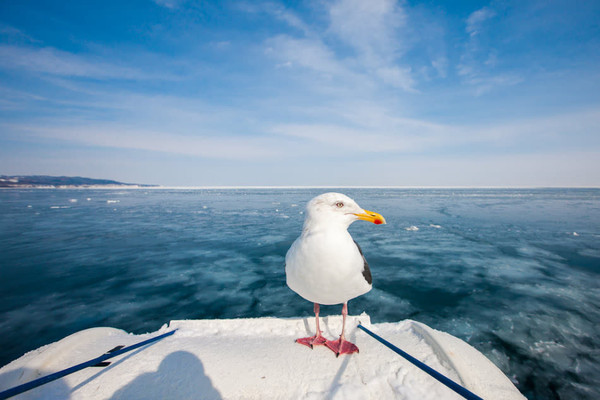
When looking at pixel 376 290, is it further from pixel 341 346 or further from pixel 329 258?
pixel 329 258

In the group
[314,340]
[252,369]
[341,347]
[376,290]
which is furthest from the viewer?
[376,290]

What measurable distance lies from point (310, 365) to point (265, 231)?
10.3m

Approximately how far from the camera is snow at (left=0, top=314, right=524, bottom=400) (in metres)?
2.13

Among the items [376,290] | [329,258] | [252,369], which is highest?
[329,258]

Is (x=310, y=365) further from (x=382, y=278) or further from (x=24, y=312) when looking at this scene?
(x=24, y=312)

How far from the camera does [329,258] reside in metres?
2.42

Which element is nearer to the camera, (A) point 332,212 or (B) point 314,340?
(A) point 332,212

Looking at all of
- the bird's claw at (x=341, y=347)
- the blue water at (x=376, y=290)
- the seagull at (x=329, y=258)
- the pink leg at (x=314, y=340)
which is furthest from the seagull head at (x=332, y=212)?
the blue water at (x=376, y=290)

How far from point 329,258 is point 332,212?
0.50 meters

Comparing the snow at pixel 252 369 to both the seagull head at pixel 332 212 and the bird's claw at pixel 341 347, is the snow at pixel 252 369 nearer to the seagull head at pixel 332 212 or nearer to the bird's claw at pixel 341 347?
the bird's claw at pixel 341 347

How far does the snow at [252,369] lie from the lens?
7.00ft

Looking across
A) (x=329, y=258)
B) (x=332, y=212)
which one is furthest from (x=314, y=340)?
(x=332, y=212)

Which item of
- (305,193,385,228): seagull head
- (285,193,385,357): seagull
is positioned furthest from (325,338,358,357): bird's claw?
(305,193,385,228): seagull head

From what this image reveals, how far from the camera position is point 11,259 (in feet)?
25.3
